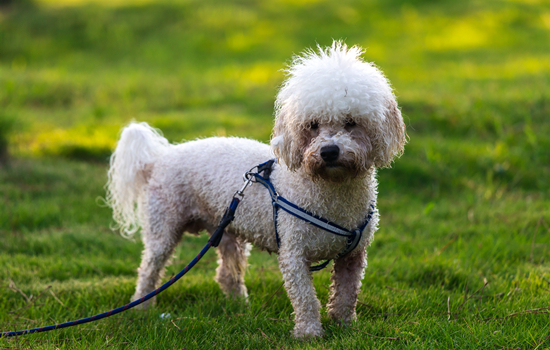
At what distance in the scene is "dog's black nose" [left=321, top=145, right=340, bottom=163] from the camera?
3.37m

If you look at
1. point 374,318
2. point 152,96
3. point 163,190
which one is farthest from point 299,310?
point 152,96

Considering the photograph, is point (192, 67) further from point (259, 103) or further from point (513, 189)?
point (513, 189)

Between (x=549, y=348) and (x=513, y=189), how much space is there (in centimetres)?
443

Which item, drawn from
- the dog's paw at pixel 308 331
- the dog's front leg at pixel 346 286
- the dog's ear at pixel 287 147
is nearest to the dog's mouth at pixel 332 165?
the dog's ear at pixel 287 147

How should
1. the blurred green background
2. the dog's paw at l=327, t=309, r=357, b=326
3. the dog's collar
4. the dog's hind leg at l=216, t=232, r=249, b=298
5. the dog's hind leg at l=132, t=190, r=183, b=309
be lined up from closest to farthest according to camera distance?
the dog's collar
the dog's paw at l=327, t=309, r=357, b=326
the dog's hind leg at l=132, t=190, r=183, b=309
the dog's hind leg at l=216, t=232, r=249, b=298
the blurred green background

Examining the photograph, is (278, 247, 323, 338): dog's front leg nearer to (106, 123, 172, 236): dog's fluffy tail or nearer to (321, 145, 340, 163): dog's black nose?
(321, 145, 340, 163): dog's black nose

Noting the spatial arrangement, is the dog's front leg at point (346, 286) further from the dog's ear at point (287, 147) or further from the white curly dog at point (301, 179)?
the dog's ear at point (287, 147)

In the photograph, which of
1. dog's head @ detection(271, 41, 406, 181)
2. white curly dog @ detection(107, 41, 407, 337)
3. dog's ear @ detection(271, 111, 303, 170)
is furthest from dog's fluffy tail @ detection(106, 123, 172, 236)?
dog's head @ detection(271, 41, 406, 181)

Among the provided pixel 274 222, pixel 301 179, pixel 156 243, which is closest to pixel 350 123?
pixel 301 179

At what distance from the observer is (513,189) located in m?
7.42

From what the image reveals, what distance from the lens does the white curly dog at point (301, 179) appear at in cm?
351

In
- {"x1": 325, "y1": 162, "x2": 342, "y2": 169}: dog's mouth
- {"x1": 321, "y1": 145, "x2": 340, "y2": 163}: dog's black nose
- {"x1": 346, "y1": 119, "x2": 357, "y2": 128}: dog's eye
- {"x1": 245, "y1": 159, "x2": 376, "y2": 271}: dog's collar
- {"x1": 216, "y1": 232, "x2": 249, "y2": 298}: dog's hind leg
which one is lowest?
{"x1": 216, "y1": 232, "x2": 249, "y2": 298}: dog's hind leg

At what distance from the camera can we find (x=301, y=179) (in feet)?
12.8

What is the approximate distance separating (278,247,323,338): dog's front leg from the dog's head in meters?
0.68
